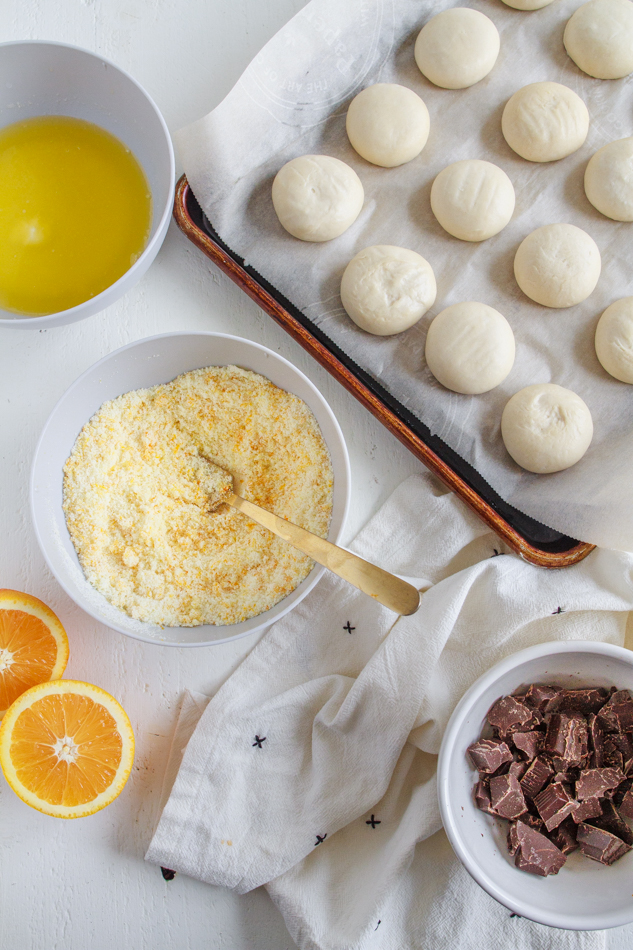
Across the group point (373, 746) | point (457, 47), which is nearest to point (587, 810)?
point (373, 746)

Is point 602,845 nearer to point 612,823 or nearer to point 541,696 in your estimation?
point 612,823

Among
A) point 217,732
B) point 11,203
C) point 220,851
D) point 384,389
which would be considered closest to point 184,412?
point 384,389

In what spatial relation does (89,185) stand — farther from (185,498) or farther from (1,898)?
(1,898)

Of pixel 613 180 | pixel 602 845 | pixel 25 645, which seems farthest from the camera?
pixel 613 180

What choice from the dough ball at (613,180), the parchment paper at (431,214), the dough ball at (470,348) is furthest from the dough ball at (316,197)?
the dough ball at (613,180)

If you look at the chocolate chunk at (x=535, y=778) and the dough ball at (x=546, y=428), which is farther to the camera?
the dough ball at (x=546, y=428)

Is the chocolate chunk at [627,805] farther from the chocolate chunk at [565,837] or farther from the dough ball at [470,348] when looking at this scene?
the dough ball at [470,348]
